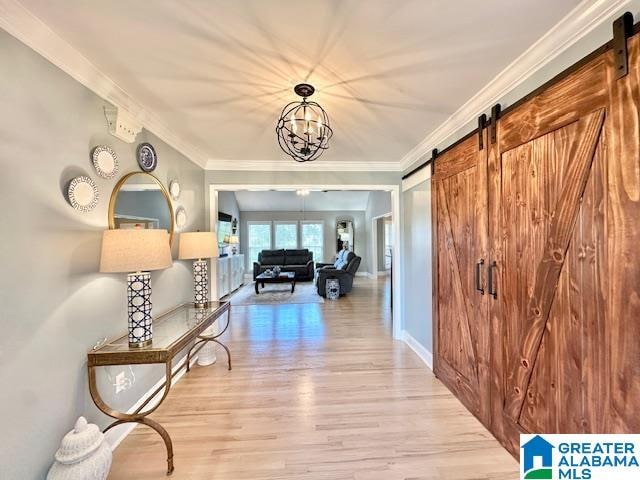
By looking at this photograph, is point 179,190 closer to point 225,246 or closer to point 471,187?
point 471,187

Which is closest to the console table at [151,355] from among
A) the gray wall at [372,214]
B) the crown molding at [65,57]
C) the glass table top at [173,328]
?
the glass table top at [173,328]

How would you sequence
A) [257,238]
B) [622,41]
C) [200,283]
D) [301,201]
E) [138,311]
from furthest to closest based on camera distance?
[257,238], [301,201], [200,283], [138,311], [622,41]

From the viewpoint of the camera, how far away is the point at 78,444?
1.44 meters

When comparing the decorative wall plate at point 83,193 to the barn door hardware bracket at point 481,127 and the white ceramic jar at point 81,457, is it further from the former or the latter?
the barn door hardware bracket at point 481,127

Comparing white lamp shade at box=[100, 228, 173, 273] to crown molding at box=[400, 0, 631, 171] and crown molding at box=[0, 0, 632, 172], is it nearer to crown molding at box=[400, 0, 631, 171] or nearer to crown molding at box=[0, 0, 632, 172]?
crown molding at box=[0, 0, 632, 172]

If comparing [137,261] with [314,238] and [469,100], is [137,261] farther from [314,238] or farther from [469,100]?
[314,238]

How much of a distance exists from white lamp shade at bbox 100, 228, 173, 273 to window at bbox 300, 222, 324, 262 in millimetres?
8910

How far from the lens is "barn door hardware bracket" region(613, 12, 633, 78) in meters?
1.17

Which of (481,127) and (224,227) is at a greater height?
(481,127)

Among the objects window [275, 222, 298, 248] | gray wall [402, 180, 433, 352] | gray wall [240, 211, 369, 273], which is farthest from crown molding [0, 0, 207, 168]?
window [275, 222, 298, 248]

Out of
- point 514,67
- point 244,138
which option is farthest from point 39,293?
point 514,67

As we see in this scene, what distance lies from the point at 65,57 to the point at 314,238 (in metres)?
9.33

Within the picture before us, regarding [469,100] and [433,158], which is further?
[433,158]

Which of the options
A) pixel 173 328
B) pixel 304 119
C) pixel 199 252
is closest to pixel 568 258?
pixel 304 119
